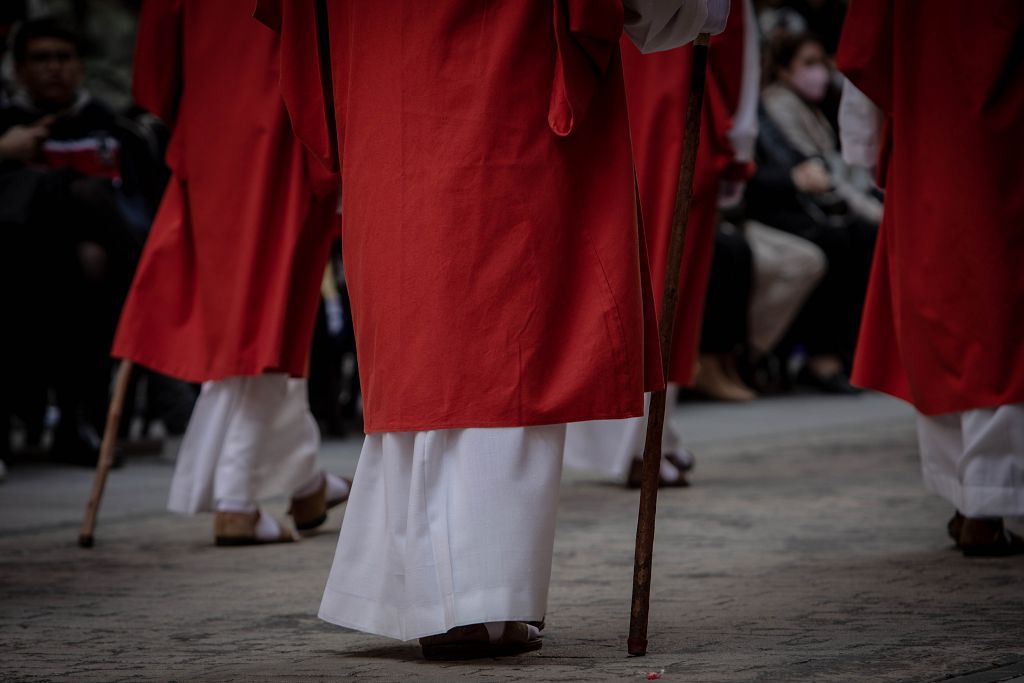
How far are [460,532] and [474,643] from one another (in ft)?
0.72

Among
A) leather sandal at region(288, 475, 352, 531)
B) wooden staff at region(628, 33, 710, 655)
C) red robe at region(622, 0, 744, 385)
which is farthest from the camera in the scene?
red robe at region(622, 0, 744, 385)

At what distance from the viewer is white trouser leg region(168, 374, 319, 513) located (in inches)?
169

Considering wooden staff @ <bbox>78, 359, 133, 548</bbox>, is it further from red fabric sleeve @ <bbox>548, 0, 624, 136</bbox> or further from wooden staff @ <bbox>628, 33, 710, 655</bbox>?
red fabric sleeve @ <bbox>548, 0, 624, 136</bbox>

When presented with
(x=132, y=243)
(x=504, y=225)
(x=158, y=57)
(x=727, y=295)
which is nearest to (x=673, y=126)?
(x=158, y=57)

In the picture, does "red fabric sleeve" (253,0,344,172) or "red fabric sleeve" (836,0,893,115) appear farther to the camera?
"red fabric sleeve" (836,0,893,115)

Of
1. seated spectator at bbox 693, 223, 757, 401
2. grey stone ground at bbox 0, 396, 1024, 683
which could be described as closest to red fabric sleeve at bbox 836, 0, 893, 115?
grey stone ground at bbox 0, 396, 1024, 683

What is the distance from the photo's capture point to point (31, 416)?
672 cm

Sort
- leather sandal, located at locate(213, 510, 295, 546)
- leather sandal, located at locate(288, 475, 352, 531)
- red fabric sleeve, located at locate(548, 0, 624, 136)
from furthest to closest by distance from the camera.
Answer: leather sandal, located at locate(288, 475, 352, 531) → leather sandal, located at locate(213, 510, 295, 546) → red fabric sleeve, located at locate(548, 0, 624, 136)

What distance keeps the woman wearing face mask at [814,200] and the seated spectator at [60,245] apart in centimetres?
394

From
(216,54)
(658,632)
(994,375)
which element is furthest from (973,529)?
(216,54)

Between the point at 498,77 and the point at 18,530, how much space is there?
2.57 m

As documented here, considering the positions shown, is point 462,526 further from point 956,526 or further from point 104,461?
point 104,461

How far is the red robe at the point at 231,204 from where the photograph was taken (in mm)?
4188

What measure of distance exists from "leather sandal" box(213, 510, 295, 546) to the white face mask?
18.9 feet
